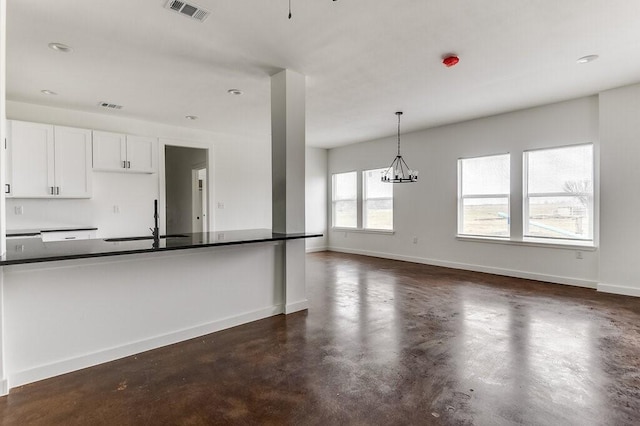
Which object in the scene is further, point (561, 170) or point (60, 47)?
point (561, 170)

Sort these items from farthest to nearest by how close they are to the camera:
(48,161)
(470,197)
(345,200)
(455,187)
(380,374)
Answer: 1. (345,200)
2. (455,187)
3. (470,197)
4. (48,161)
5. (380,374)

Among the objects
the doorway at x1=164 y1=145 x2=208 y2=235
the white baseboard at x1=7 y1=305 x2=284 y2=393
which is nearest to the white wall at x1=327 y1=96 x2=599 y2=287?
the doorway at x1=164 y1=145 x2=208 y2=235

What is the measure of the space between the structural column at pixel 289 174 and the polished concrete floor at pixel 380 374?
439mm

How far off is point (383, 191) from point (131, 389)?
21.1ft

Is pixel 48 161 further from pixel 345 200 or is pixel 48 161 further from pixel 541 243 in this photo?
pixel 541 243

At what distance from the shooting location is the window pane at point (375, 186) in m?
7.69

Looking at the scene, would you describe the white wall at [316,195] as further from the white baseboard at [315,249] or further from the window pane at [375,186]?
the window pane at [375,186]

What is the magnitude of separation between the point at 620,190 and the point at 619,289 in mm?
1324

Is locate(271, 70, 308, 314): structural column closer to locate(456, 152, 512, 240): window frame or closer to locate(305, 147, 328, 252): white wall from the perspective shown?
locate(456, 152, 512, 240): window frame

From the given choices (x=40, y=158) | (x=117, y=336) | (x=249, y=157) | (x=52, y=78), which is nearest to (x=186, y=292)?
(x=117, y=336)

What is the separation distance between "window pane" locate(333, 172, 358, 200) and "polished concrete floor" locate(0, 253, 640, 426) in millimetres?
4842

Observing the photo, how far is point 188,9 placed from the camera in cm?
259

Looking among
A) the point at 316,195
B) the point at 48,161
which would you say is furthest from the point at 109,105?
the point at 316,195

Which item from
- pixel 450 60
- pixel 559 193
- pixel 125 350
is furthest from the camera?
pixel 559 193
